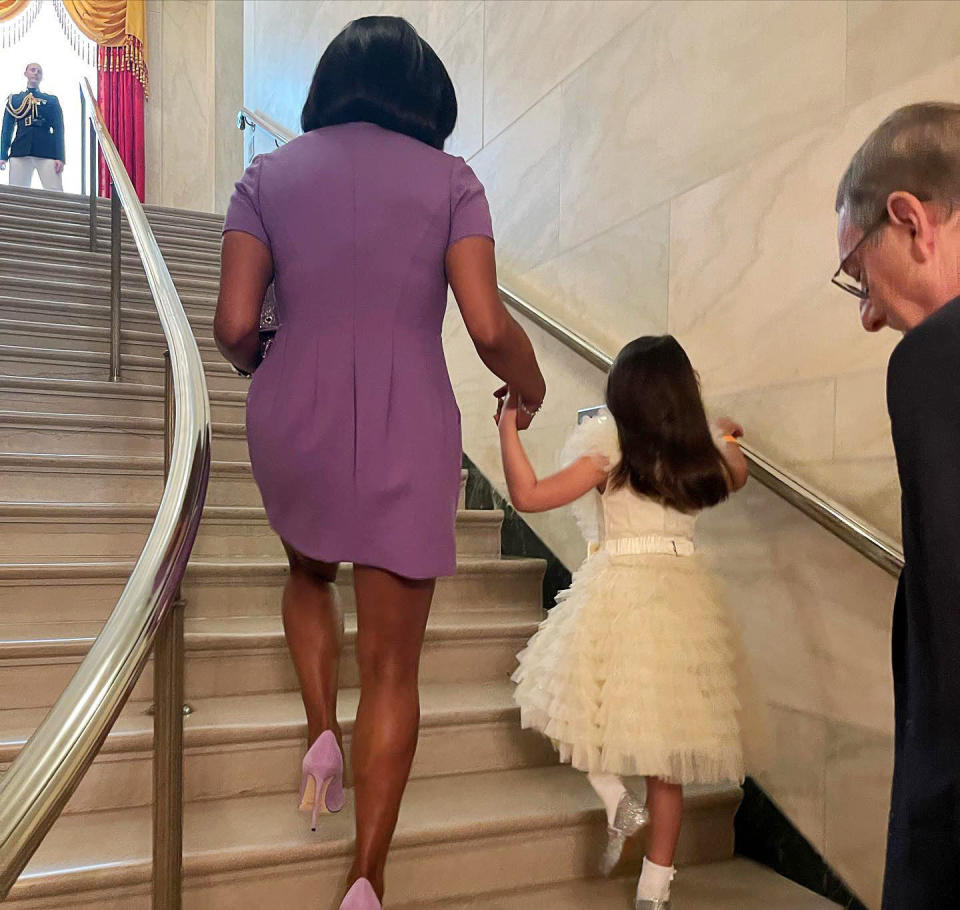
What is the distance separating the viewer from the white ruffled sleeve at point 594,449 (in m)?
2.08

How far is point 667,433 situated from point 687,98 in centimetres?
116

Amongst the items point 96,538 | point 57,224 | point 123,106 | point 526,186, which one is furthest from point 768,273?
point 123,106

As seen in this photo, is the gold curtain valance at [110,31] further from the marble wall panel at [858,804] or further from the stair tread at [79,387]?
the marble wall panel at [858,804]

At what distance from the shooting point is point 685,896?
6.58 ft

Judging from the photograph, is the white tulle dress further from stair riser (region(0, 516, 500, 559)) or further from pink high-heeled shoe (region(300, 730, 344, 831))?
stair riser (region(0, 516, 500, 559))

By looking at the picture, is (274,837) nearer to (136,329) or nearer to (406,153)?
(406,153)

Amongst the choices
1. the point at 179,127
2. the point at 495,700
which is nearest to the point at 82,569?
the point at 495,700

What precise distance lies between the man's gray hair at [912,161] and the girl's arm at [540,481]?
4.01ft

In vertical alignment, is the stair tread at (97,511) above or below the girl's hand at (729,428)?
below

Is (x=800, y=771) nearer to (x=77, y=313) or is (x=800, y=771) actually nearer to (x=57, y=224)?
(x=77, y=313)

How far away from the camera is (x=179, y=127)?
10203 millimetres

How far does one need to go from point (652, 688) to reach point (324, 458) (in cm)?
86

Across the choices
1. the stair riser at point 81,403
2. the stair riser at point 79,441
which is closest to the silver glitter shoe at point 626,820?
the stair riser at point 79,441

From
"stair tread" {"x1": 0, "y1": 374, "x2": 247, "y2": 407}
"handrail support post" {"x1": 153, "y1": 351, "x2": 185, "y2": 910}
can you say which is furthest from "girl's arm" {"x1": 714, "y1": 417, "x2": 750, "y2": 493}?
"stair tread" {"x1": 0, "y1": 374, "x2": 247, "y2": 407}
